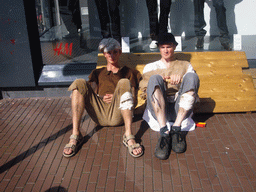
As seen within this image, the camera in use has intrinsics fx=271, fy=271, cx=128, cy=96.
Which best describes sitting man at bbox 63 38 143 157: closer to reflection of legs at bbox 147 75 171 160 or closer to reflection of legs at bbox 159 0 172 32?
reflection of legs at bbox 147 75 171 160

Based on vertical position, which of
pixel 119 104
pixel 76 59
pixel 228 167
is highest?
pixel 76 59

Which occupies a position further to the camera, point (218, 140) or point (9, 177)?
point (218, 140)

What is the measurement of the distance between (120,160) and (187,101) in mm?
1096

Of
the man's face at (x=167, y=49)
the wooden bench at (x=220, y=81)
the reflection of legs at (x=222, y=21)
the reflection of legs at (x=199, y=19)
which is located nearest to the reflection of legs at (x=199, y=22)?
the reflection of legs at (x=199, y=19)

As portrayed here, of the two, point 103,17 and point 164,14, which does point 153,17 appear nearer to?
point 164,14

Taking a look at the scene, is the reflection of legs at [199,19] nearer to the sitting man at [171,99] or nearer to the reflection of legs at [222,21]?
the reflection of legs at [222,21]

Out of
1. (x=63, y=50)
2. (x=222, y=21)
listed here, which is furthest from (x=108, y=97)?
(x=222, y=21)

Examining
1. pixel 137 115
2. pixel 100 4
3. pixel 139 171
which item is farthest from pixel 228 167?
pixel 100 4

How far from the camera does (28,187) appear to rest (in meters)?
2.77

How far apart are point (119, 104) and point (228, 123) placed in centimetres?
164

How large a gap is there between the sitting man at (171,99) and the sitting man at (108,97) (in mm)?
270

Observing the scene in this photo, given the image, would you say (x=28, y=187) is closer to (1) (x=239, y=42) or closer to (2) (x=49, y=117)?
(2) (x=49, y=117)

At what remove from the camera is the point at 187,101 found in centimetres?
338

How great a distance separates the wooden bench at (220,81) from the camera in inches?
164
